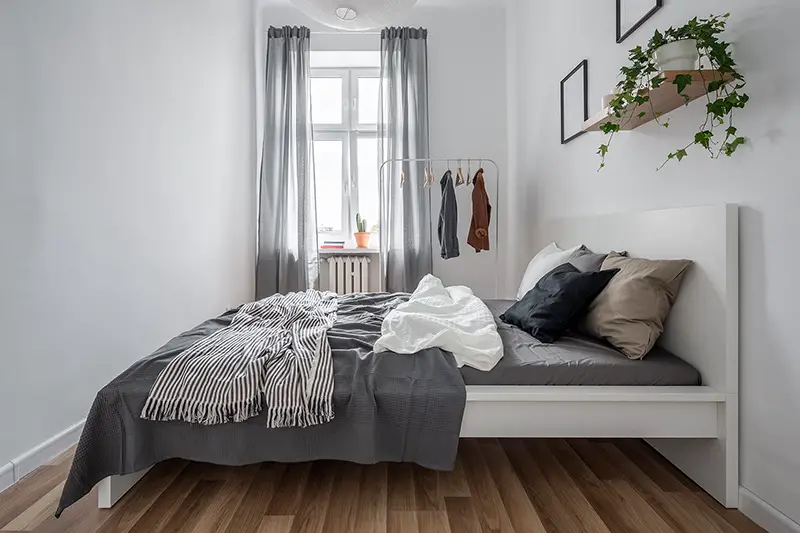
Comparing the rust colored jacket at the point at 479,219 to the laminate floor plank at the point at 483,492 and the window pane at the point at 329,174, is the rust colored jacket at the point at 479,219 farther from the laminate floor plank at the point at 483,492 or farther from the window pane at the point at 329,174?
the laminate floor plank at the point at 483,492

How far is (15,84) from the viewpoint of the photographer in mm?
1940

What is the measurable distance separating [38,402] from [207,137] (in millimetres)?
2203

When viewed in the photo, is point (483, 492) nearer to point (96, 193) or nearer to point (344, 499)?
point (344, 499)

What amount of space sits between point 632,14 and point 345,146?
305cm

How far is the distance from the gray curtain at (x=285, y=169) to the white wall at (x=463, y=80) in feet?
0.82

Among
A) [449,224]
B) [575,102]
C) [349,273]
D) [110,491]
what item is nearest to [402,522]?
[110,491]

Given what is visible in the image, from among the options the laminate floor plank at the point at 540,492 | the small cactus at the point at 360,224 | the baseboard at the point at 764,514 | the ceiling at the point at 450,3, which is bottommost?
the laminate floor plank at the point at 540,492

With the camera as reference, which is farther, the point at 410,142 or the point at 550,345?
the point at 410,142

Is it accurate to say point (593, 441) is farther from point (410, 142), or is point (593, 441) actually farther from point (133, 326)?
point (410, 142)

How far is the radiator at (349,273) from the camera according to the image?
15.8ft

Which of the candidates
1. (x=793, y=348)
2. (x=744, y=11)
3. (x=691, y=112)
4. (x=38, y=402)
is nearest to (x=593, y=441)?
(x=793, y=348)

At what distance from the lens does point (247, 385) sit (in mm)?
1704

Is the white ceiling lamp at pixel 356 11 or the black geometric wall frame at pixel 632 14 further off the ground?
the white ceiling lamp at pixel 356 11

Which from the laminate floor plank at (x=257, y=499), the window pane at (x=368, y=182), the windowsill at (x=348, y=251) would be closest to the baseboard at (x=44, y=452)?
the laminate floor plank at (x=257, y=499)
